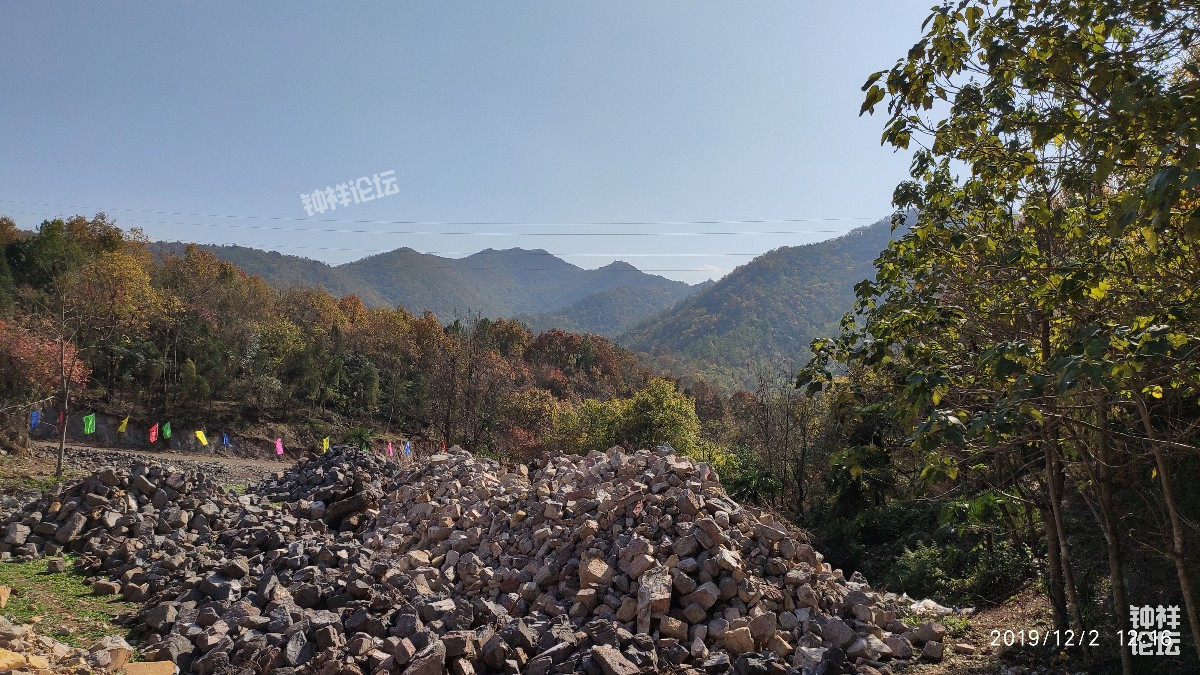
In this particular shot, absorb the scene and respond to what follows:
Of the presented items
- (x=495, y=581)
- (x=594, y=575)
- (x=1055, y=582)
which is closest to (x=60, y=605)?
(x=495, y=581)

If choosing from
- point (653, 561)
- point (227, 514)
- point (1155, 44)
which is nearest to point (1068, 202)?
point (1155, 44)

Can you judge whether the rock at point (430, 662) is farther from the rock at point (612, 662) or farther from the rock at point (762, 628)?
the rock at point (762, 628)

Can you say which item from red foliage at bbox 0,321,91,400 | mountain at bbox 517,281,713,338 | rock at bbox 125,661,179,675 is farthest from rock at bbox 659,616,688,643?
mountain at bbox 517,281,713,338

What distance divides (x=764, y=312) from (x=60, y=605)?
308 ft

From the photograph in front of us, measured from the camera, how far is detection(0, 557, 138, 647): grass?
5.56 m

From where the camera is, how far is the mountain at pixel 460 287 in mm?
110000

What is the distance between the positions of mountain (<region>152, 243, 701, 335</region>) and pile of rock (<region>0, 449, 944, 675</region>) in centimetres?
8328

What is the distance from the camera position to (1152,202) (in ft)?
5.63

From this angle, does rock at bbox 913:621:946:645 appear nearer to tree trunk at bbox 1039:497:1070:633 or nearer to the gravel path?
tree trunk at bbox 1039:497:1070:633

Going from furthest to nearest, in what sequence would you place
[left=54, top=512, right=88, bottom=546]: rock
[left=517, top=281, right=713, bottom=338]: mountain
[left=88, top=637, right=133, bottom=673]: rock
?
[left=517, top=281, right=713, bottom=338]: mountain < [left=54, top=512, right=88, bottom=546]: rock < [left=88, top=637, right=133, bottom=673]: rock

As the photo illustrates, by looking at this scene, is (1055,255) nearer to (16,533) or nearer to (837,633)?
(837,633)

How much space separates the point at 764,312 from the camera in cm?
9525

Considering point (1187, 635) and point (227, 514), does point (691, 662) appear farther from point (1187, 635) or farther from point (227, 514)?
point (227, 514)

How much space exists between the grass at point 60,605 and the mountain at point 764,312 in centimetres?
5948
